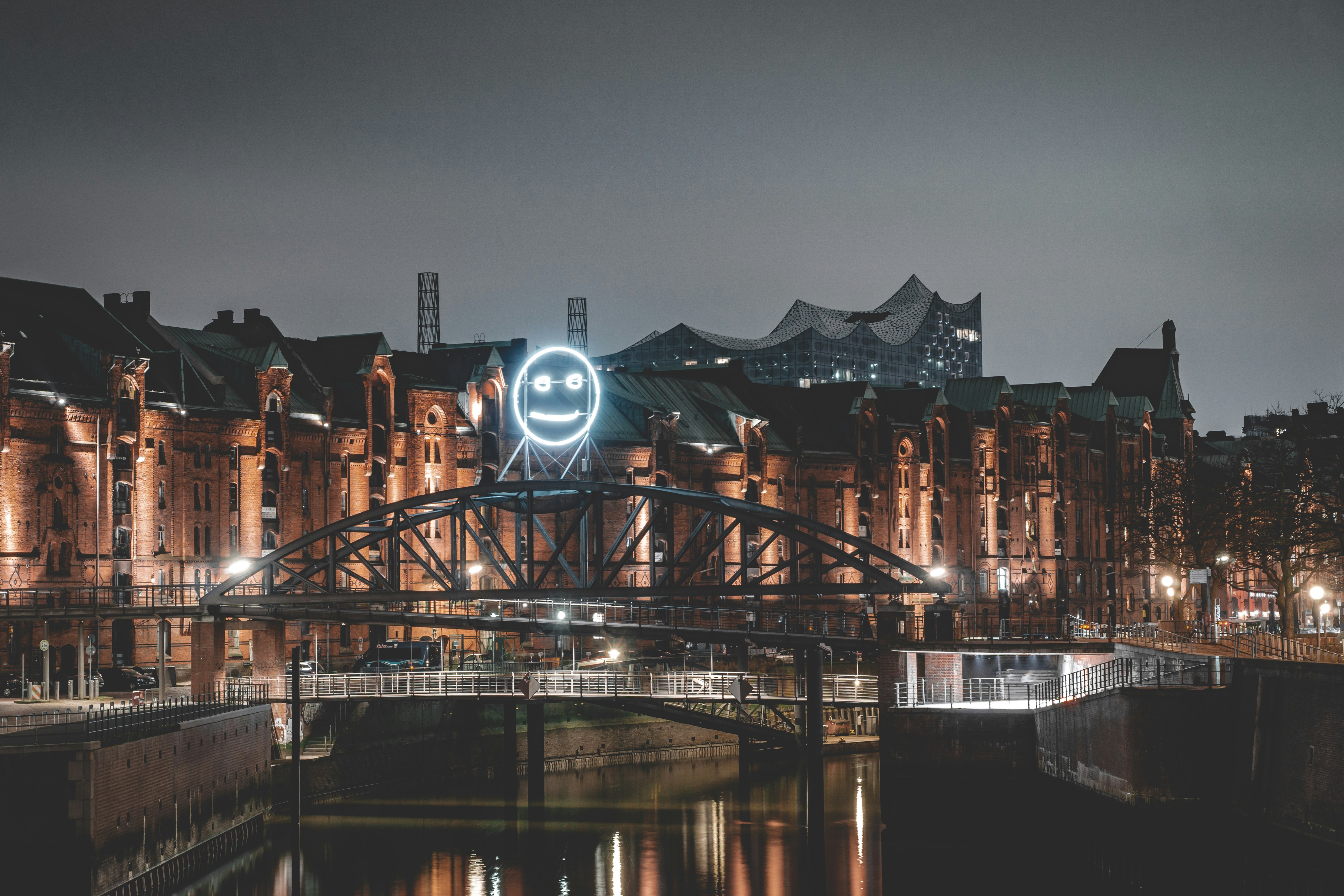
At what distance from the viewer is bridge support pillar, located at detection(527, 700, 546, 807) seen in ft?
224

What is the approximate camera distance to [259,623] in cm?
6725

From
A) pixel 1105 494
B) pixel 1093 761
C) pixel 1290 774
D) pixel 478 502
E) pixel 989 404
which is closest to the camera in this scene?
pixel 1290 774

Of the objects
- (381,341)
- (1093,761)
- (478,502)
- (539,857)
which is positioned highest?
(381,341)

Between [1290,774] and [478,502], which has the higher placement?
[478,502]

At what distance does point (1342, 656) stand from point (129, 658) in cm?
5084

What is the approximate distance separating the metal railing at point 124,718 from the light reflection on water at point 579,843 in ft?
15.1

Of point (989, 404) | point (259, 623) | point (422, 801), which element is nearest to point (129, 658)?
point (259, 623)

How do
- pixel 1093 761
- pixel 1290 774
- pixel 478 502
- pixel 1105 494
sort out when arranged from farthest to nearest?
pixel 1105 494 < pixel 478 502 < pixel 1093 761 < pixel 1290 774

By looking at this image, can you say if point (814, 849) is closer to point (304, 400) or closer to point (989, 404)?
point (304, 400)

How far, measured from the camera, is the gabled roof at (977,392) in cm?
12619

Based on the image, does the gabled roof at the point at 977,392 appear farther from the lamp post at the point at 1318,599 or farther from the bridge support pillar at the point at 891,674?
the bridge support pillar at the point at 891,674

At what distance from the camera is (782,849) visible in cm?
5766

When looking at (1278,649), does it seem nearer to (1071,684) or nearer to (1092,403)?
(1071,684)

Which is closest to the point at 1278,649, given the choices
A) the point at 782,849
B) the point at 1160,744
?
the point at 1160,744
